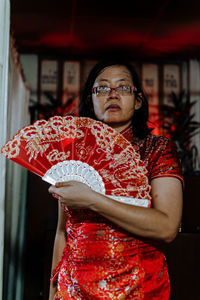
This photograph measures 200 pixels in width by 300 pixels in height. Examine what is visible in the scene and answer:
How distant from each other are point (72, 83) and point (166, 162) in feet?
13.2

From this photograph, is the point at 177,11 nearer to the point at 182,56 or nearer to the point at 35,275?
the point at 182,56

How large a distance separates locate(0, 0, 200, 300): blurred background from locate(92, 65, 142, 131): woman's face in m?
0.14

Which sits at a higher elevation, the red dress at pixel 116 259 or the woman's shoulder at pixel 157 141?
the woman's shoulder at pixel 157 141

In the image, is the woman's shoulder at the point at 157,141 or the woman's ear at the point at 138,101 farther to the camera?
the woman's ear at the point at 138,101

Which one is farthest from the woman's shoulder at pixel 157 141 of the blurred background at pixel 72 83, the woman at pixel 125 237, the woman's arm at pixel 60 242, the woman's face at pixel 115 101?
the woman's arm at pixel 60 242

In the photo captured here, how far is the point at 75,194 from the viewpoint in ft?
2.96

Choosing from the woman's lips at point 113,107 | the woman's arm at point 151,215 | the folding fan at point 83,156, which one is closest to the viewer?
the woman's arm at point 151,215

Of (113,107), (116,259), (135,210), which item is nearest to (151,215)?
(135,210)

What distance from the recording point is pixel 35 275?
2.63 metres

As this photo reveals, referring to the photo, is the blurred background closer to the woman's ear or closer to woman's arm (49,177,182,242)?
the woman's ear

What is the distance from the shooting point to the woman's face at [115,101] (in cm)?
117

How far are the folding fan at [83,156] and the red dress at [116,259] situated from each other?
6 centimetres

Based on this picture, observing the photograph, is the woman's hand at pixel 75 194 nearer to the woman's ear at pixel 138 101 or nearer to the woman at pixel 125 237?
the woman at pixel 125 237

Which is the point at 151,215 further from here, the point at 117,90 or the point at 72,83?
the point at 72,83
